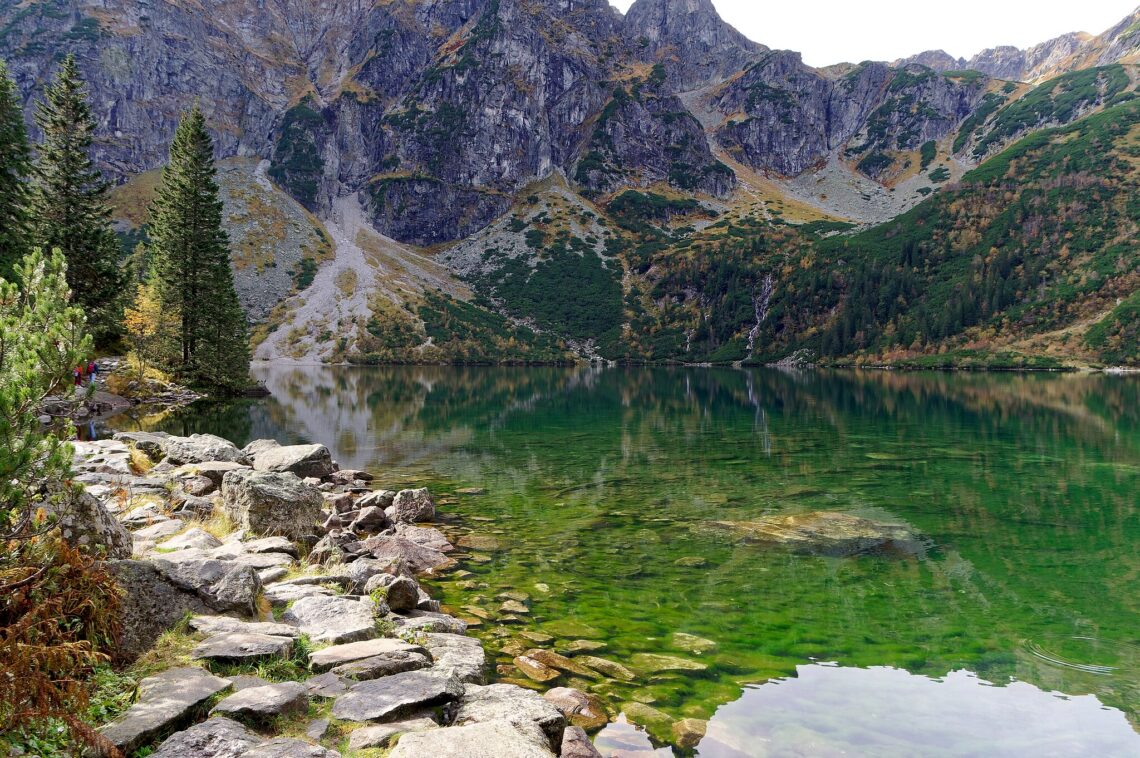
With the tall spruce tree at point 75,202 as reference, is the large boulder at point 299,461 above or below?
below

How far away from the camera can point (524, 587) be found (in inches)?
589

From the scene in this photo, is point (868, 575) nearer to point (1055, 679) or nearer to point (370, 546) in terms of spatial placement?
point (1055, 679)

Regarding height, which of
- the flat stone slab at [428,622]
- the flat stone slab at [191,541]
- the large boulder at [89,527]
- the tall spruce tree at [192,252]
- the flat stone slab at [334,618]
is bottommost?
the flat stone slab at [428,622]

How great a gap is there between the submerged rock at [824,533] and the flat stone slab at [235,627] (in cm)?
1345

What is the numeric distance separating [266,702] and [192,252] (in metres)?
66.6

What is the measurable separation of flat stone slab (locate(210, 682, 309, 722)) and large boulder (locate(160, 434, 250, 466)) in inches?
696

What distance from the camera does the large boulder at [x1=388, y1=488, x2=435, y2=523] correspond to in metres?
20.6

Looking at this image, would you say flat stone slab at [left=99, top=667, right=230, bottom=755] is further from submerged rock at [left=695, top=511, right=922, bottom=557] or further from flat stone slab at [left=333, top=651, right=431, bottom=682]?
A: submerged rock at [left=695, top=511, right=922, bottom=557]

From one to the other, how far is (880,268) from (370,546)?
210123mm

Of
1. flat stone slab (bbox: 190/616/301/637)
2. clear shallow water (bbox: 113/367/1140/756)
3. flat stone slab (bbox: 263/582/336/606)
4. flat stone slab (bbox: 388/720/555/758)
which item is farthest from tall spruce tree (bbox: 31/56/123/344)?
flat stone slab (bbox: 388/720/555/758)

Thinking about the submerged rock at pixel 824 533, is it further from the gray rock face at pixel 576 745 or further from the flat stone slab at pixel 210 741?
the flat stone slab at pixel 210 741

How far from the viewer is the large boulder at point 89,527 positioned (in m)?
7.70

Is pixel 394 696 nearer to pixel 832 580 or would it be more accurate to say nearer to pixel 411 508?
pixel 832 580

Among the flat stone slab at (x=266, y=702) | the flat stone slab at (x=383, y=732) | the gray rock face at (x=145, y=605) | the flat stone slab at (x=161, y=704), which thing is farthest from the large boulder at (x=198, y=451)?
the flat stone slab at (x=383, y=732)
